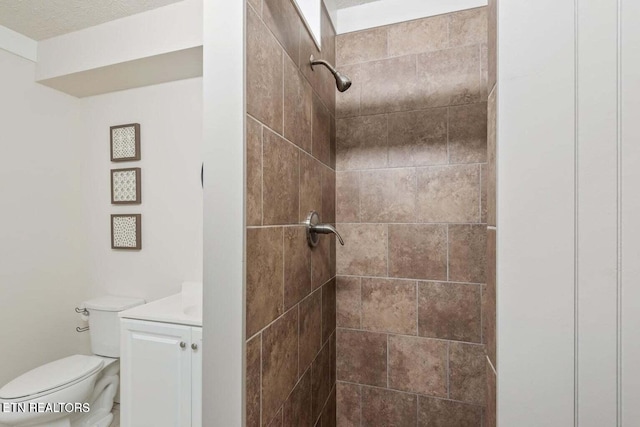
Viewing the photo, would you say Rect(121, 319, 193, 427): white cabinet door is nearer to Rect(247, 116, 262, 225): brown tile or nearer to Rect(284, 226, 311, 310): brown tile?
Rect(284, 226, 311, 310): brown tile

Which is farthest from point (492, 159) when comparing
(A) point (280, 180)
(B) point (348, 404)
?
(B) point (348, 404)

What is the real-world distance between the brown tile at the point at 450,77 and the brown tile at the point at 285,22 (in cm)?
71

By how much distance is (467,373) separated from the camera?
1362 mm

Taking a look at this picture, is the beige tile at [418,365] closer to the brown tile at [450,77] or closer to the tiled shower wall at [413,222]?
the tiled shower wall at [413,222]

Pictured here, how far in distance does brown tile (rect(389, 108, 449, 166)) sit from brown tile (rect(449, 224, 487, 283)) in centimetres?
35

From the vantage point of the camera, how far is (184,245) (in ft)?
6.51

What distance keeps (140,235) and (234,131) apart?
181cm

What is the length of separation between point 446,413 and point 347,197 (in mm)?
1151

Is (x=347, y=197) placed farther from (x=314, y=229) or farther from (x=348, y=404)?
(x=348, y=404)

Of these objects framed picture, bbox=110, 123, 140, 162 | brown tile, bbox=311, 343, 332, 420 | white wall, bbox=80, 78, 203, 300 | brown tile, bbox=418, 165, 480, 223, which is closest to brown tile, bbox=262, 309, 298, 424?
brown tile, bbox=311, 343, 332, 420

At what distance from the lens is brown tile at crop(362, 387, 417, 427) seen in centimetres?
145

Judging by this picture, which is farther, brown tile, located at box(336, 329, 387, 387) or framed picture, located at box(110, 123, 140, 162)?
framed picture, located at box(110, 123, 140, 162)

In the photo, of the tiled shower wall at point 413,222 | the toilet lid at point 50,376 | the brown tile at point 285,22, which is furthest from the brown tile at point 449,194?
the toilet lid at point 50,376

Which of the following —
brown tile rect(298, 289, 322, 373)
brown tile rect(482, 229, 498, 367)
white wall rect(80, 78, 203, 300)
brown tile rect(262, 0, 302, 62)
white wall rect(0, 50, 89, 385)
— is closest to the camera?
brown tile rect(482, 229, 498, 367)
